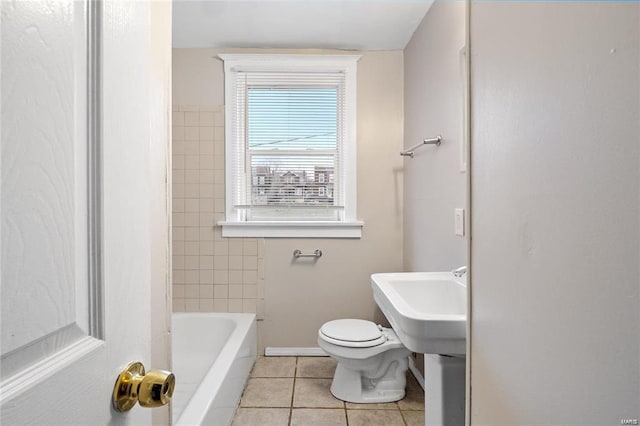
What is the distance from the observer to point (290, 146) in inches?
107

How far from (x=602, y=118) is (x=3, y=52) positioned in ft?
2.26

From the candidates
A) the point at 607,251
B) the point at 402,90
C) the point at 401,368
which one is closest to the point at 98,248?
the point at 607,251

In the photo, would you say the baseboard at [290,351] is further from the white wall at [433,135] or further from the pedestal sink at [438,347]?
the pedestal sink at [438,347]

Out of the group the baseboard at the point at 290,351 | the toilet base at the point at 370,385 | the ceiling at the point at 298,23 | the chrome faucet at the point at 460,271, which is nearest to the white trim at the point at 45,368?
the chrome faucet at the point at 460,271

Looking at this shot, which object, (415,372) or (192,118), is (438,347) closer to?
(415,372)

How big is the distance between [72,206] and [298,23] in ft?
7.54

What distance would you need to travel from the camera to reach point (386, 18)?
2264mm

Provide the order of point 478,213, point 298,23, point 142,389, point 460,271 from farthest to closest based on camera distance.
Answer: point 298,23, point 460,271, point 478,213, point 142,389

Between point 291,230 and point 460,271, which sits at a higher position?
point 291,230

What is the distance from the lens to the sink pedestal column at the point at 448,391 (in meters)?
1.25

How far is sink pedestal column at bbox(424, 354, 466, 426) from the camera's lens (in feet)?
4.11

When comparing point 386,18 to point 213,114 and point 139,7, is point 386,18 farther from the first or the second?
point 139,7

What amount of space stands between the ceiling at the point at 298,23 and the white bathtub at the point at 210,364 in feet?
6.56

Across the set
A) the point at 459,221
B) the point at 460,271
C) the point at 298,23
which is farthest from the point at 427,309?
the point at 298,23
